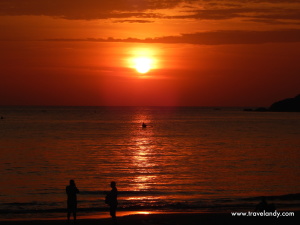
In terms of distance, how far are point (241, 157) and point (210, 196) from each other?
2509cm

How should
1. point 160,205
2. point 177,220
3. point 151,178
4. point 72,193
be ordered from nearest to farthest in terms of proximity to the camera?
point 72,193, point 177,220, point 160,205, point 151,178

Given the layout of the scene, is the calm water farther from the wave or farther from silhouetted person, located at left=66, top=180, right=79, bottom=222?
silhouetted person, located at left=66, top=180, right=79, bottom=222

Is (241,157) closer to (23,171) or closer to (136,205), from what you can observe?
(23,171)

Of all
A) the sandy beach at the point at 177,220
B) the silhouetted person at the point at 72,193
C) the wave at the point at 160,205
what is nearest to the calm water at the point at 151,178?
the wave at the point at 160,205

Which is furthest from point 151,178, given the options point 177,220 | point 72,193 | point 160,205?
point 72,193

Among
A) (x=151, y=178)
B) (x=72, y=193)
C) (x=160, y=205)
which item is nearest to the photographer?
(x=72, y=193)

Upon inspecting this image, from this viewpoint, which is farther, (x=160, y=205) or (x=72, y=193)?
(x=160, y=205)

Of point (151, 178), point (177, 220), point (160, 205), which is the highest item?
point (151, 178)

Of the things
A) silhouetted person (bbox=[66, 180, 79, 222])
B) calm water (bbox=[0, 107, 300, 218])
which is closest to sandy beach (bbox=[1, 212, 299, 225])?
silhouetted person (bbox=[66, 180, 79, 222])

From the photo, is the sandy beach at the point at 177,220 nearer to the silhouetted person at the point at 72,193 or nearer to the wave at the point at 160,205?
the silhouetted person at the point at 72,193

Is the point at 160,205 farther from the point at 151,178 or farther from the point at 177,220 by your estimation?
the point at 151,178

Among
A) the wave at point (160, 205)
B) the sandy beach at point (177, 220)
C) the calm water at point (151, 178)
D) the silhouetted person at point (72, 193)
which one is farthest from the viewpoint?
the calm water at point (151, 178)

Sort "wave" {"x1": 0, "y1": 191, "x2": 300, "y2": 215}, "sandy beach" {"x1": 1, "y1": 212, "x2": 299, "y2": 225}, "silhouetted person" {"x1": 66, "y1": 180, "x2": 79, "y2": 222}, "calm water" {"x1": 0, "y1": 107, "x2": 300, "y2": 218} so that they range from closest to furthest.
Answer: "silhouetted person" {"x1": 66, "y1": 180, "x2": 79, "y2": 222}
"sandy beach" {"x1": 1, "y1": 212, "x2": 299, "y2": 225}
"wave" {"x1": 0, "y1": 191, "x2": 300, "y2": 215}
"calm water" {"x1": 0, "y1": 107, "x2": 300, "y2": 218}

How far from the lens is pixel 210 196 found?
32.6 metres
